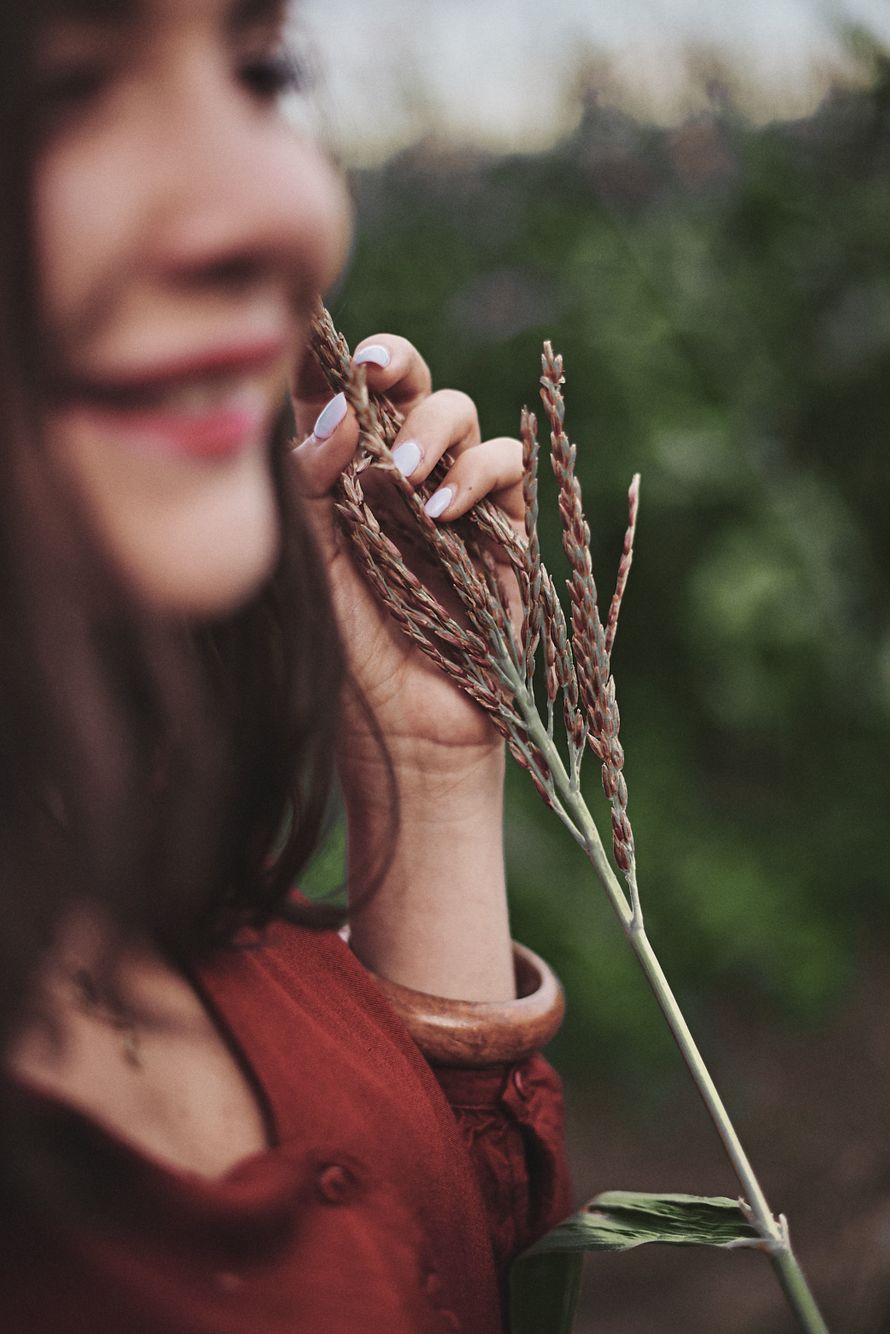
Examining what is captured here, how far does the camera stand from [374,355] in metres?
0.96

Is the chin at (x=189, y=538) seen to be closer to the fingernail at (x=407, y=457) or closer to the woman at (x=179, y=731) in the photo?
the woman at (x=179, y=731)

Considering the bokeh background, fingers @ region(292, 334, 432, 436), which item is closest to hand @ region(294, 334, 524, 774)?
fingers @ region(292, 334, 432, 436)

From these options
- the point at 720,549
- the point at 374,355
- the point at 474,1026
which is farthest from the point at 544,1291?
the point at 720,549

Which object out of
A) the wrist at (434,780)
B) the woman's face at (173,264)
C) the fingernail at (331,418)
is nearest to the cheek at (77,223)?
the woman's face at (173,264)

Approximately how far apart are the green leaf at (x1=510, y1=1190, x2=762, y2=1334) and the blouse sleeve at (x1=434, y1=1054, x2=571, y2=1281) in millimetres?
78

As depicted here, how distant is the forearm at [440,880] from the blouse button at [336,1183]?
32cm

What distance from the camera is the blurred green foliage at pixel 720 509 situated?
9.91 feet

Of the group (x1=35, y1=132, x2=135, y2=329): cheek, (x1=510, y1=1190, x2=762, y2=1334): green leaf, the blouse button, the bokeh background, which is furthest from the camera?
the bokeh background

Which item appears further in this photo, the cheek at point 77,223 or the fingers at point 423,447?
the fingers at point 423,447

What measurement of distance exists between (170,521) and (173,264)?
0.13 metres

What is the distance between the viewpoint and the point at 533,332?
11.3 feet

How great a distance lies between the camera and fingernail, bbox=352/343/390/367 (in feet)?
3.13

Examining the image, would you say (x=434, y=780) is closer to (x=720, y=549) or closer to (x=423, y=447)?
(x=423, y=447)

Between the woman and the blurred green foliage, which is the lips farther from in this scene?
the blurred green foliage
